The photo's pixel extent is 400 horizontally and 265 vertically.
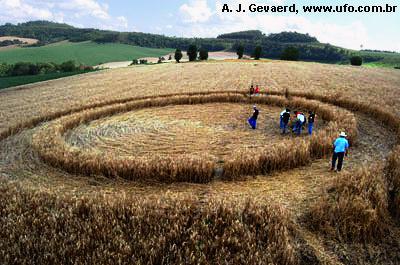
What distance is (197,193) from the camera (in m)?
9.22

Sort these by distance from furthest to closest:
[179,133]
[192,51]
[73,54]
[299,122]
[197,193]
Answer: [73,54] → [192,51] → [179,133] → [299,122] → [197,193]

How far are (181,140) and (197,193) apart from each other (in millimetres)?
6404

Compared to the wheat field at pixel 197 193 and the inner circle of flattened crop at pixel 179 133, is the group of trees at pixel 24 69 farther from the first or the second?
the inner circle of flattened crop at pixel 179 133

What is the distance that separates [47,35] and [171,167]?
22427cm

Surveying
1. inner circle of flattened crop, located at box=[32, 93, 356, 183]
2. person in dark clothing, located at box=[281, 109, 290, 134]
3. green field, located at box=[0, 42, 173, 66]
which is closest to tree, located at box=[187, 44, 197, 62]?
green field, located at box=[0, 42, 173, 66]

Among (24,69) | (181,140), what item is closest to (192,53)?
(24,69)

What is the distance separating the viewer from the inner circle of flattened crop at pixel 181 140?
10.4 metres

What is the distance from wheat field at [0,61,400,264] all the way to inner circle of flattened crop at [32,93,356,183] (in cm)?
7

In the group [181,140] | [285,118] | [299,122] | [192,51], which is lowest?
[181,140]

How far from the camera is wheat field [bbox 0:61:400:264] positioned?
541cm

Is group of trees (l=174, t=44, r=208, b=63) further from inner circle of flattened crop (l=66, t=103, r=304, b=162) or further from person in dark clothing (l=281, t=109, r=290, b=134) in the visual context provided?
person in dark clothing (l=281, t=109, r=290, b=134)

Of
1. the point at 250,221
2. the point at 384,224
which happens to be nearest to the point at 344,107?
the point at 384,224

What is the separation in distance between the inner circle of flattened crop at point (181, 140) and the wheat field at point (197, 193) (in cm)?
7

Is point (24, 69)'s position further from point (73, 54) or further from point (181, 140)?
point (181, 140)
